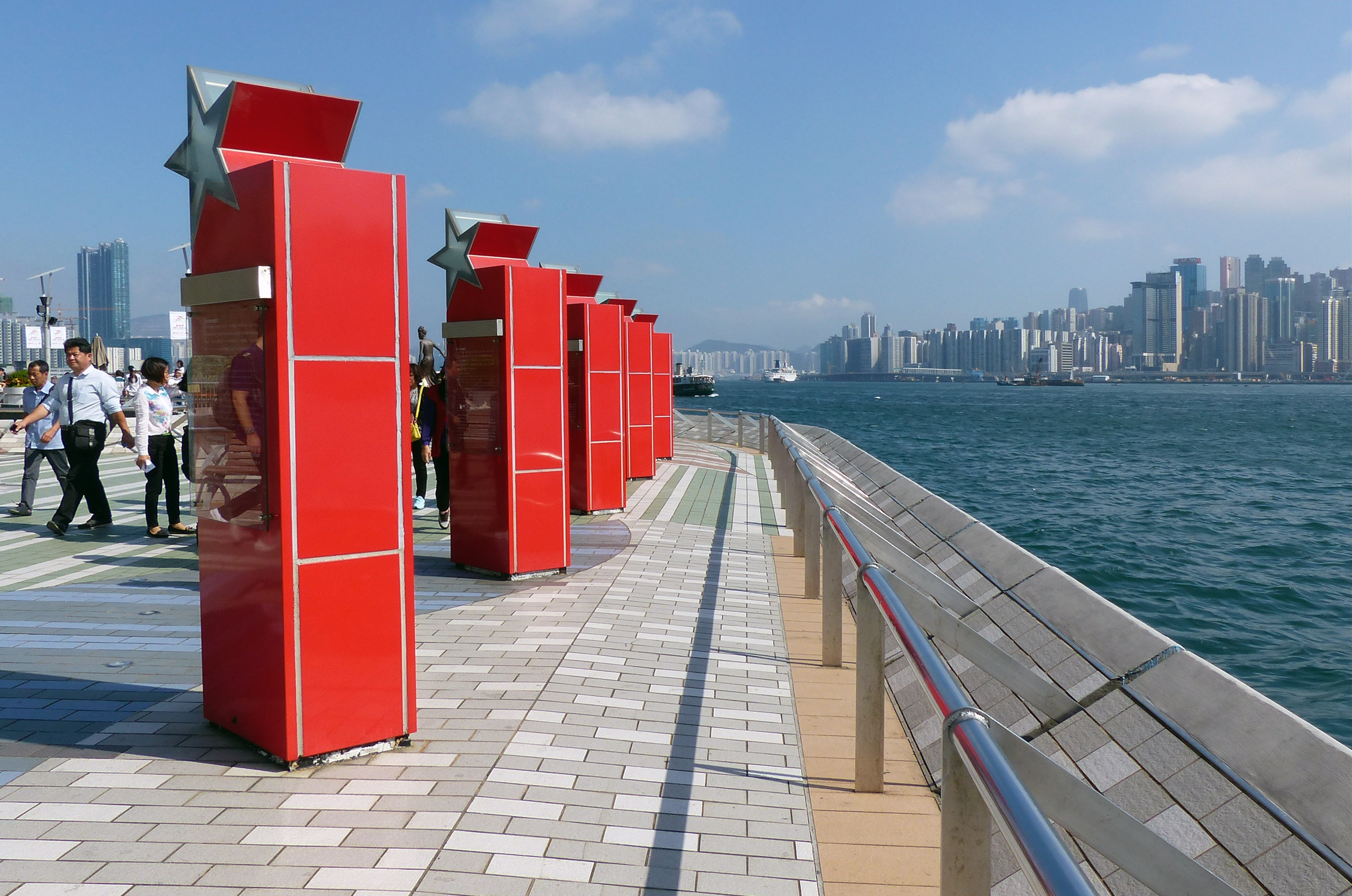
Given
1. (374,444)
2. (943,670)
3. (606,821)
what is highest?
(374,444)

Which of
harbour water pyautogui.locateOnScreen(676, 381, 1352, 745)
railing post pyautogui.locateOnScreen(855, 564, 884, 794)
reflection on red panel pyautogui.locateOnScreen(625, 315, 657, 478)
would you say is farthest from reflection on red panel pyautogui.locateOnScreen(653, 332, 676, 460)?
railing post pyautogui.locateOnScreen(855, 564, 884, 794)

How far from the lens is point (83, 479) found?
958 cm

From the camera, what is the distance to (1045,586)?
A: 6578 mm

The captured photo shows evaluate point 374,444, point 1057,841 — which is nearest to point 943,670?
point 1057,841

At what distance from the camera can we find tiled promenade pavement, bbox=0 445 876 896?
10.4 ft

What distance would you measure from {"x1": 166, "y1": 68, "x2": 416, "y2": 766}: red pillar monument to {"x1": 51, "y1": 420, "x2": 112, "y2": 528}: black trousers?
5.97 meters

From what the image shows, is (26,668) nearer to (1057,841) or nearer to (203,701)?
(203,701)

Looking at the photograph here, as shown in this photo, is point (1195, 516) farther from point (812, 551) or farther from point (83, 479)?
point (83, 479)

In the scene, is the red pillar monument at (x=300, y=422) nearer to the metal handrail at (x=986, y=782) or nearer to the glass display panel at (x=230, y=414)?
the glass display panel at (x=230, y=414)

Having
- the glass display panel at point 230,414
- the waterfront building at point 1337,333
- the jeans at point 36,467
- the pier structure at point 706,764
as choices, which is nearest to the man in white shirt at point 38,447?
the jeans at point 36,467

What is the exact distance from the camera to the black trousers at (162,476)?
9523 millimetres

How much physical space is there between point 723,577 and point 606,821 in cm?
459

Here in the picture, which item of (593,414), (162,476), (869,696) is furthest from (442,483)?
(869,696)

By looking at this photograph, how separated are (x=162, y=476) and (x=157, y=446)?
0.38 metres
